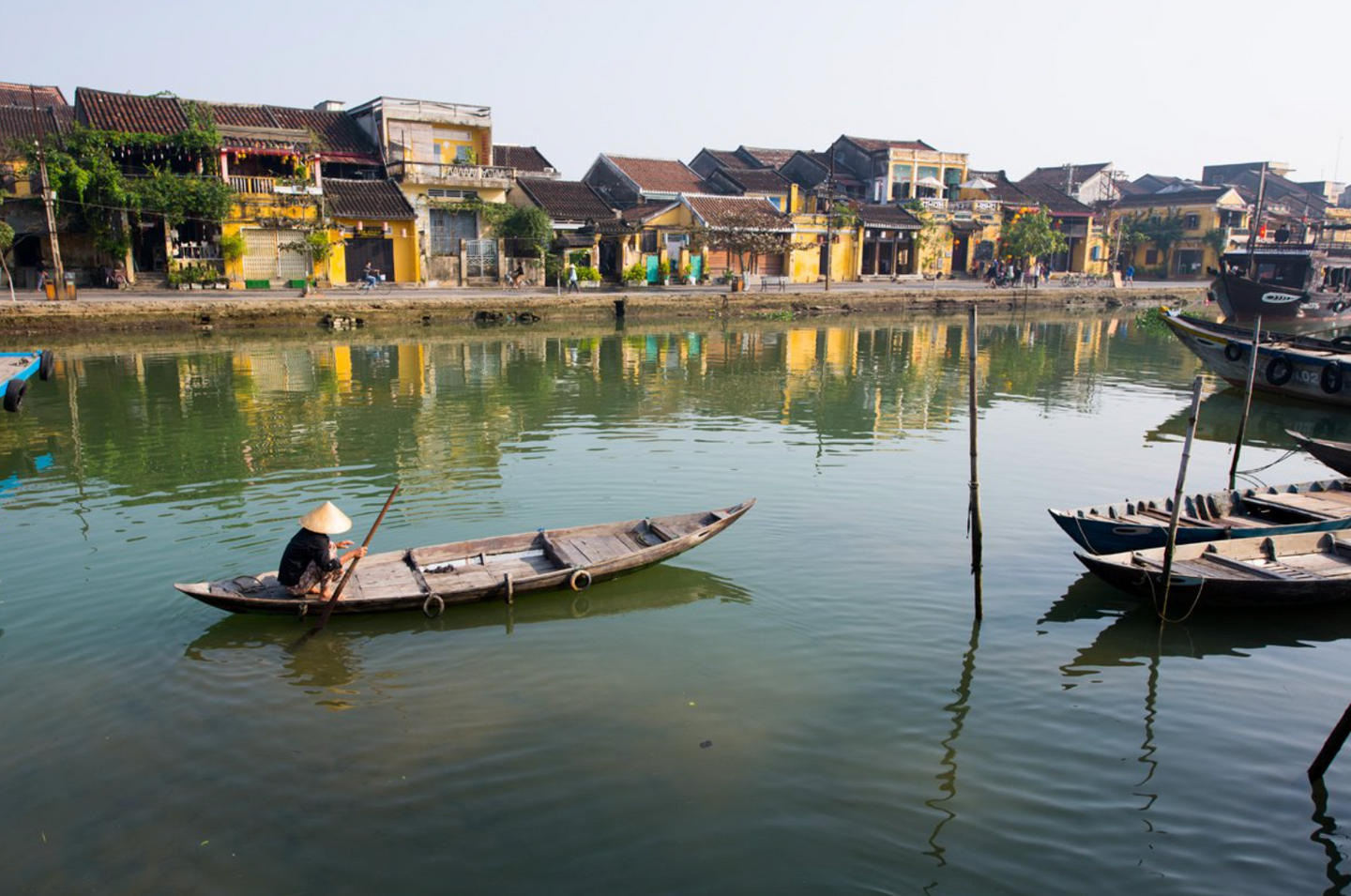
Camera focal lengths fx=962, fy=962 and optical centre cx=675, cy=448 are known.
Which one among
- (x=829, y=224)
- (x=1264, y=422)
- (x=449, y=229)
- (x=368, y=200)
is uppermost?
(x=368, y=200)

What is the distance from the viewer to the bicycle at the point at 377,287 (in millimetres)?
32787

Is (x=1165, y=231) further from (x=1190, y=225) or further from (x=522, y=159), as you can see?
(x=522, y=159)

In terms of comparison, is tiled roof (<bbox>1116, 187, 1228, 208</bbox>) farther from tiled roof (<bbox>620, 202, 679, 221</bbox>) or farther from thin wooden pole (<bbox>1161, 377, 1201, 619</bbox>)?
thin wooden pole (<bbox>1161, 377, 1201, 619</bbox>)

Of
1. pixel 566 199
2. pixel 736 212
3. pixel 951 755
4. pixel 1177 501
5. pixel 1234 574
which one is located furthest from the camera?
pixel 736 212

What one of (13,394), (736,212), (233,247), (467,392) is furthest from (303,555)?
(736,212)

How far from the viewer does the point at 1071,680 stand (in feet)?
24.2

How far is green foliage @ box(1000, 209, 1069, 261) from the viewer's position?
47.2 metres

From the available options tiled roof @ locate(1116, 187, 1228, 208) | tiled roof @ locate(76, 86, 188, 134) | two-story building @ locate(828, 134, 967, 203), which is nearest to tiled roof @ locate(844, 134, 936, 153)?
two-story building @ locate(828, 134, 967, 203)

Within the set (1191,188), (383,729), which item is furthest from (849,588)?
(1191,188)

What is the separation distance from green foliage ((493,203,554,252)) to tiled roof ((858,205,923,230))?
1657 centimetres

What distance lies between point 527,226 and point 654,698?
103 feet

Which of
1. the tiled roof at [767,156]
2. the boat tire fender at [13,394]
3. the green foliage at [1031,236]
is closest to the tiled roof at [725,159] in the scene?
the tiled roof at [767,156]

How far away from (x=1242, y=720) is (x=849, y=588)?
332 cm

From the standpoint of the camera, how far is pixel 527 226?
1422 inches
